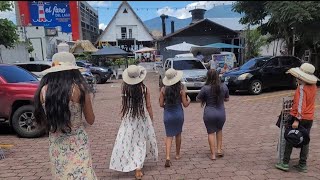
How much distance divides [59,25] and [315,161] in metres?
39.0

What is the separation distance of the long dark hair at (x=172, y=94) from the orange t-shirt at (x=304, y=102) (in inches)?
68.0

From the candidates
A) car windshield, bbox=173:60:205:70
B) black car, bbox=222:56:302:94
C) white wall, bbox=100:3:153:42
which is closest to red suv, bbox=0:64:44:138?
car windshield, bbox=173:60:205:70

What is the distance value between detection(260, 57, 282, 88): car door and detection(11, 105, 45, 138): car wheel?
977cm

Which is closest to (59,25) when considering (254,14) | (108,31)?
(108,31)

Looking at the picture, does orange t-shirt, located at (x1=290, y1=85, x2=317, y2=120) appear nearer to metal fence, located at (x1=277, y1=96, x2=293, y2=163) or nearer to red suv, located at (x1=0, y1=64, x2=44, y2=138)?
metal fence, located at (x1=277, y1=96, x2=293, y2=163)

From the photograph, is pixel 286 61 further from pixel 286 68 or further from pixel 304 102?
pixel 304 102

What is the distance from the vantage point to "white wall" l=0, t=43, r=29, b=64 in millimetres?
18156

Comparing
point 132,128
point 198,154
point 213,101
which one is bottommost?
point 198,154

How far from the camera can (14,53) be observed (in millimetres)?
20047

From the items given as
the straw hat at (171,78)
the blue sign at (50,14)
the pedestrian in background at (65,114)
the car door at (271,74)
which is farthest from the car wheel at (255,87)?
the blue sign at (50,14)

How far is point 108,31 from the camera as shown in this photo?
5228cm

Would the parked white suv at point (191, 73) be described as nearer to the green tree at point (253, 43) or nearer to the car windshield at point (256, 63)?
the car windshield at point (256, 63)

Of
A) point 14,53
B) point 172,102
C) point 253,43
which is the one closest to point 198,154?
point 172,102

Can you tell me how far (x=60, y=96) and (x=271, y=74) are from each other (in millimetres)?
12590
